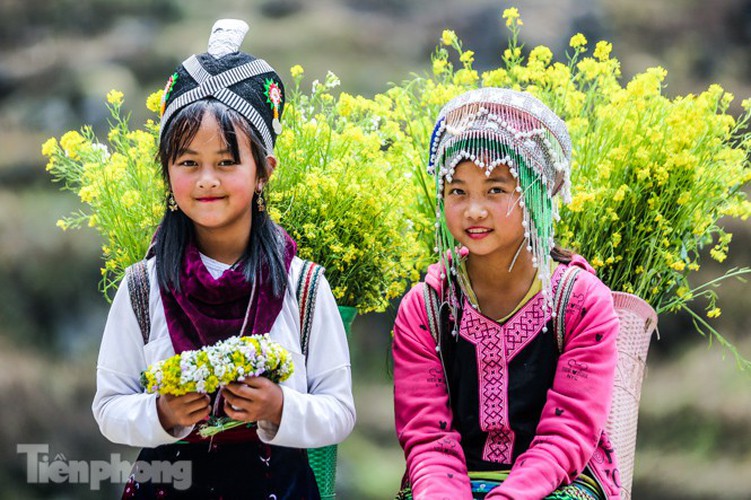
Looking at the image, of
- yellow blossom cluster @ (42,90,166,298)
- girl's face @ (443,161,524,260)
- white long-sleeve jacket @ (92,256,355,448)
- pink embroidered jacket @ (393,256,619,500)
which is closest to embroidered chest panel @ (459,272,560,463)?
pink embroidered jacket @ (393,256,619,500)

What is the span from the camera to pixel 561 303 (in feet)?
6.86

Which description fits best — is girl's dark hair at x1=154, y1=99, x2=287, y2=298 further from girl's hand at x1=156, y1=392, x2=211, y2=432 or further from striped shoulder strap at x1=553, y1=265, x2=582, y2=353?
striped shoulder strap at x1=553, y1=265, x2=582, y2=353

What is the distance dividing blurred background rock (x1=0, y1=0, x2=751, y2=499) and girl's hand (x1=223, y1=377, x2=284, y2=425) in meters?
1.46

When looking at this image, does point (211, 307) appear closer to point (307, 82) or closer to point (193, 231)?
point (193, 231)

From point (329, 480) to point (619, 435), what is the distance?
0.66 metres

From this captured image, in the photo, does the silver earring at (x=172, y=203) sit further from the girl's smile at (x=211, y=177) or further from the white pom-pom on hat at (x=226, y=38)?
the white pom-pom on hat at (x=226, y=38)

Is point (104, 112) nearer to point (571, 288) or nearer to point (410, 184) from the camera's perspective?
point (410, 184)

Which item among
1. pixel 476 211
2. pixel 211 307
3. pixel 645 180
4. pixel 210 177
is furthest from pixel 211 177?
pixel 645 180

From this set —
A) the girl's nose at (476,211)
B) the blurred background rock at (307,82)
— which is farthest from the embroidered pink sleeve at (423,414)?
the blurred background rock at (307,82)

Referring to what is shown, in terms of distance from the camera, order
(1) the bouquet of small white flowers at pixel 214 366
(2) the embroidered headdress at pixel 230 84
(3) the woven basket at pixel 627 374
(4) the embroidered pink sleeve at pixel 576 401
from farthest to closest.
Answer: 1. (3) the woven basket at pixel 627 374
2. (2) the embroidered headdress at pixel 230 84
3. (4) the embroidered pink sleeve at pixel 576 401
4. (1) the bouquet of small white flowers at pixel 214 366

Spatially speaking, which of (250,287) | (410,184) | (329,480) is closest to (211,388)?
(250,287)

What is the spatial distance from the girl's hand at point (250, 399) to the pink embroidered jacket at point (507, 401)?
322 millimetres

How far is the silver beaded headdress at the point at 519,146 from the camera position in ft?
6.73

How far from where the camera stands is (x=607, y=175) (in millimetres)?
2387
